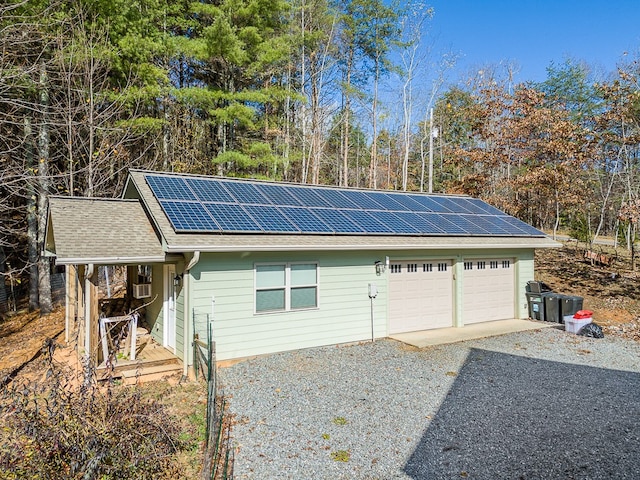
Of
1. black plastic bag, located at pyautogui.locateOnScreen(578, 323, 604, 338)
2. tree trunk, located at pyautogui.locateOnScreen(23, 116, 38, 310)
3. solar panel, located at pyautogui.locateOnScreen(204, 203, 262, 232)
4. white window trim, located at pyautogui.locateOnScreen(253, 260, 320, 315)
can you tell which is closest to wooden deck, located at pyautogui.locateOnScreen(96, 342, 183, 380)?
white window trim, located at pyautogui.locateOnScreen(253, 260, 320, 315)

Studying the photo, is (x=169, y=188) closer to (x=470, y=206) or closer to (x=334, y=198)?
(x=334, y=198)

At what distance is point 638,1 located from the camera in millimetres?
16328

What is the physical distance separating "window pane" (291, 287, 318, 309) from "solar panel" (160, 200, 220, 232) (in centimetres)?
215

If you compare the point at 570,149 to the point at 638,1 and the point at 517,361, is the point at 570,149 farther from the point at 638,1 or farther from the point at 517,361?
the point at 517,361

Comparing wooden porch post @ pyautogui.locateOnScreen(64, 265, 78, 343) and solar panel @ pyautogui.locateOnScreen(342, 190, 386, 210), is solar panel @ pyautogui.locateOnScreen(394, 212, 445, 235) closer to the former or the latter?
solar panel @ pyautogui.locateOnScreen(342, 190, 386, 210)

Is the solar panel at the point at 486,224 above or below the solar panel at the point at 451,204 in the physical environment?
below

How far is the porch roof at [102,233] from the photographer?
6.90 m

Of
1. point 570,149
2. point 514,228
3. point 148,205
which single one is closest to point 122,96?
point 148,205

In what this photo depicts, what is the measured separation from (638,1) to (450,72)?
8828 millimetres

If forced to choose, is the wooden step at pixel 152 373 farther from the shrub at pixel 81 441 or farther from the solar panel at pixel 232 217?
the shrub at pixel 81 441

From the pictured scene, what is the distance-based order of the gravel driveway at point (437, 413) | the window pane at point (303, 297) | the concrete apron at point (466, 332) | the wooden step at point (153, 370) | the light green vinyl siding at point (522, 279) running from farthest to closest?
the light green vinyl siding at point (522, 279) → the concrete apron at point (466, 332) → the window pane at point (303, 297) → the wooden step at point (153, 370) → the gravel driveway at point (437, 413)

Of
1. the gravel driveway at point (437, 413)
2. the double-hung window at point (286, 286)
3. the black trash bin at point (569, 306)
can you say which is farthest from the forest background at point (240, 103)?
the gravel driveway at point (437, 413)

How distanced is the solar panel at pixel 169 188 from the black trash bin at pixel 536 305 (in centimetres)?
999

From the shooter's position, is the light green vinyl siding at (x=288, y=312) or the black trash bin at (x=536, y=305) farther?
the black trash bin at (x=536, y=305)
